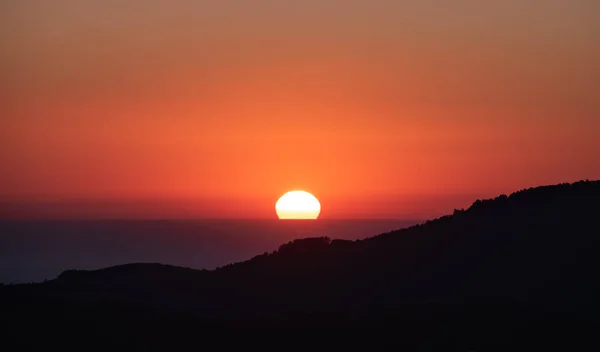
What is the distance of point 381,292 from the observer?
32375 mm

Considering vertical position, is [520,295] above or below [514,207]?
below

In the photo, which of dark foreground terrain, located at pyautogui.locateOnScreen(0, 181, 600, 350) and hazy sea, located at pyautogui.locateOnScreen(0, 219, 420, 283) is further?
hazy sea, located at pyautogui.locateOnScreen(0, 219, 420, 283)

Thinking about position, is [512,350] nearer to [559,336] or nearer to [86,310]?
→ [559,336]

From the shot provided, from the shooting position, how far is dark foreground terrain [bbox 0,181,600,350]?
1118 inches

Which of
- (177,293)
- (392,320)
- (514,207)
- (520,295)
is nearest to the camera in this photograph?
(392,320)

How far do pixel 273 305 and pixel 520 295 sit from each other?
7.09m

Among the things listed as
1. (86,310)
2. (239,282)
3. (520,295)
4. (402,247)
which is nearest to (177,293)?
(239,282)

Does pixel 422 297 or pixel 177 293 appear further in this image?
pixel 177 293

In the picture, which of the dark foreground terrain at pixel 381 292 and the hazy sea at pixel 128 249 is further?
the hazy sea at pixel 128 249

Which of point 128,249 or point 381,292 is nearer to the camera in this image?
point 381,292

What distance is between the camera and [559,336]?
27.8m

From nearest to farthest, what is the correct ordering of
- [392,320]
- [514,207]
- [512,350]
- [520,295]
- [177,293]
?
[512,350] → [392,320] → [520,295] → [177,293] → [514,207]

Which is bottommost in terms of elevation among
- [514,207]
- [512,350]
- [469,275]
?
[512,350]

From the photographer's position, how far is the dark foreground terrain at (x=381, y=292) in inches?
1118
